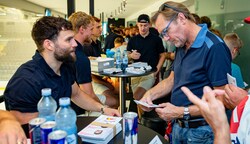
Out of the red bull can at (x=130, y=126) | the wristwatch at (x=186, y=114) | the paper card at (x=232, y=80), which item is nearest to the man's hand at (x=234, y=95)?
the paper card at (x=232, y=80)

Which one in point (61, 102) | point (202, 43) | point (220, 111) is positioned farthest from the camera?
point (202, 43)

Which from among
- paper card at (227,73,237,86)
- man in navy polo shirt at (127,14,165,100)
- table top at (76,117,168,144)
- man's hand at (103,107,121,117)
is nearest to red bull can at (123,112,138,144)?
table top at (76,117,168,144)

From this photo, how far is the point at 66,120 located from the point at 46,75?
0.68 m

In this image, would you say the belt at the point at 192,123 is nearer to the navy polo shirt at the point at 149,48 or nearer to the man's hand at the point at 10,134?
the man's hand at the point at 10,134

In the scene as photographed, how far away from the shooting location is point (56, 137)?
767 millimetres

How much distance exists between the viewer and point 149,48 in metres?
4.11

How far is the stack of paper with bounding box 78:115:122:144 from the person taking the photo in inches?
47.8

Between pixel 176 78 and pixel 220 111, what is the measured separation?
2.90ft

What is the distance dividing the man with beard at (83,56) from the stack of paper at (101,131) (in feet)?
3.66

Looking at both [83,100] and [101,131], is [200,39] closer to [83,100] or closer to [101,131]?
[101,131]

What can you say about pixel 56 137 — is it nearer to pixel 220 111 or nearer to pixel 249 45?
pixel 220 111

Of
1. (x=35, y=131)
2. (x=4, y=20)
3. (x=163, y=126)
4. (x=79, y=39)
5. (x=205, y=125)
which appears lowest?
(x=163, y=126)

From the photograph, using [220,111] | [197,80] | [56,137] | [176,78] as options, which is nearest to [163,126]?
[176,78]

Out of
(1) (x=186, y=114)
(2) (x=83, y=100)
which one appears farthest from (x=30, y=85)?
(1) (x=186, y=114)
